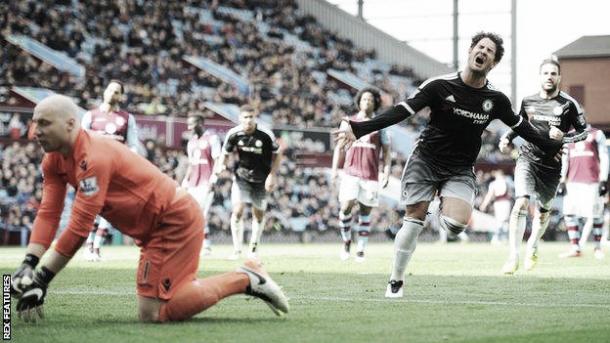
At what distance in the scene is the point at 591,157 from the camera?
74.9ft

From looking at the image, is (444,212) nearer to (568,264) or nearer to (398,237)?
(398,237)

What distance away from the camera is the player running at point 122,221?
739cm

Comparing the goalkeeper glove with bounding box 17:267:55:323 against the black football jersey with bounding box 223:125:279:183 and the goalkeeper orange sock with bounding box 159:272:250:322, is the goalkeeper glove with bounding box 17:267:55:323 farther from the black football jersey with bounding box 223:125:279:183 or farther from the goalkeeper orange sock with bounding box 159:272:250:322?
the black football jersey with bounding box 223:125:279:183

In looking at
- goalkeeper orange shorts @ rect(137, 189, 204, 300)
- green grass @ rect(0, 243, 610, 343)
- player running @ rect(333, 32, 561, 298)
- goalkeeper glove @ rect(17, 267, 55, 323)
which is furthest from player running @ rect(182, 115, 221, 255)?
goalkeeper glove @ rect(17, 267, 55, 323)

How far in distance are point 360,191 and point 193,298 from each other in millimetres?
12372

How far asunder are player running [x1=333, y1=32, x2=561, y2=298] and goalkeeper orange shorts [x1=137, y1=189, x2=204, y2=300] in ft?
9.33

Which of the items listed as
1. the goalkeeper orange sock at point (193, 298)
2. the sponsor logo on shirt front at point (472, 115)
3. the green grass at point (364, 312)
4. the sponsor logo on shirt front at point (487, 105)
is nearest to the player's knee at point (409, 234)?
the green grass at point (364, 312)

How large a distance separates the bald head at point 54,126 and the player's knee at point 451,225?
437cm

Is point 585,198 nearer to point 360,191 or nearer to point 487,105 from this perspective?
point 360,191

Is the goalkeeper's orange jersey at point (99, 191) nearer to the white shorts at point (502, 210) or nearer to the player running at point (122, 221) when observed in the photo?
the player running at point (122, 221)

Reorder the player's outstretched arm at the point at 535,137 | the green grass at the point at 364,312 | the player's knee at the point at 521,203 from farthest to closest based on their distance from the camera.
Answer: the player's knee at the point at 521,203 < the player's outstretched arm at the point at 535,137 < the green grass at the point at 364,312

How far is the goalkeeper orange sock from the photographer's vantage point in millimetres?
7883

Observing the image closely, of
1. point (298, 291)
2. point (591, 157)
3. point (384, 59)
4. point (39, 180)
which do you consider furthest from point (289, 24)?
point (298, 291)

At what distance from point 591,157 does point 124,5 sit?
77.3 ft
